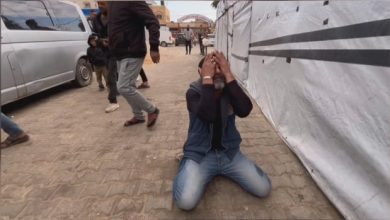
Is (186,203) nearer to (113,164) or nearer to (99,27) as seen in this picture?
(113,164)

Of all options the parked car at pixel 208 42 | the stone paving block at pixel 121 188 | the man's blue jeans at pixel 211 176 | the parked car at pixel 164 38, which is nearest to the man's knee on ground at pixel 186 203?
the man's blue jeans at pixel 211 176

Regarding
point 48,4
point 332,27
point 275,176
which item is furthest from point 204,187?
point 48,4

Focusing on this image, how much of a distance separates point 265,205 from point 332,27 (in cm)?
147

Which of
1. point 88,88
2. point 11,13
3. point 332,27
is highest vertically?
point 11,13

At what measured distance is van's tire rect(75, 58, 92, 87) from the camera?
5.83m

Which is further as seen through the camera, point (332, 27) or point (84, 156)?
point (84, 156)

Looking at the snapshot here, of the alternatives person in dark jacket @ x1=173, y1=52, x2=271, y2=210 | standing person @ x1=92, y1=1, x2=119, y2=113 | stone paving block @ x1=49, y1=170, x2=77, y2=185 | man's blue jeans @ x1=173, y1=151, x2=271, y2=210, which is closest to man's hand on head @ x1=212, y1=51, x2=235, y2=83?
person in dark jacket @ x1=173, y1=52, x2=271, y2=210

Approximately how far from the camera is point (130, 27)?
3.00m

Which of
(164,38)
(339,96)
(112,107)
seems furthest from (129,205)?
(164,38)

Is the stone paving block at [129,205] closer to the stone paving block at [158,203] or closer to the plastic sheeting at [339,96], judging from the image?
the stone paving block at [158,203]

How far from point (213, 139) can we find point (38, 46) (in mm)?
3671

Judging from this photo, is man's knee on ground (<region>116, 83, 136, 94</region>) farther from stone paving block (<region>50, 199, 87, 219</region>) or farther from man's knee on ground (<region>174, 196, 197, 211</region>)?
man's knee on ground (<region>174, 196, 197, 211</region>)

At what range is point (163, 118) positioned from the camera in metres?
3.86

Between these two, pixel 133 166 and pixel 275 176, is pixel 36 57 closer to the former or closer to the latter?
pixel 133 166
